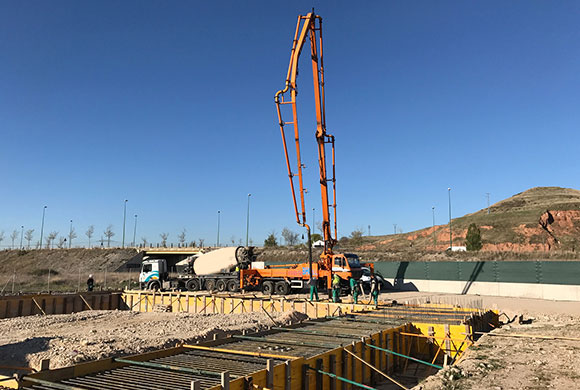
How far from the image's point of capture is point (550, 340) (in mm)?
12859

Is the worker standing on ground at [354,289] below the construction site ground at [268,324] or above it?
above

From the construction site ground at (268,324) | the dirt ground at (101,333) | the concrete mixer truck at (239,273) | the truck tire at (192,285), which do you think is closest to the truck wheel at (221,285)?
the concrete mixer truck at (239,273)

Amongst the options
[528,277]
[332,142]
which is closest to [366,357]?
[332,142]

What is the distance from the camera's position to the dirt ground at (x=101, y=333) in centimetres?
1369

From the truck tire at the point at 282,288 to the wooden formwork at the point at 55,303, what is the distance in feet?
35.9

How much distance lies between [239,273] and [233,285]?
1.31 metres

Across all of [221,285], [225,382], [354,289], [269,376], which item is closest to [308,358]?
[269,376]

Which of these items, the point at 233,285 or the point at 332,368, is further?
the point at 233,285

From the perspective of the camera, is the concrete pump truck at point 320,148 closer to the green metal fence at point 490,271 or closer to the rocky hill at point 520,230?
the green metal fence at point 490,271

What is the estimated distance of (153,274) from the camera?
33406 mm

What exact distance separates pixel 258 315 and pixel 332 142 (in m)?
11.9

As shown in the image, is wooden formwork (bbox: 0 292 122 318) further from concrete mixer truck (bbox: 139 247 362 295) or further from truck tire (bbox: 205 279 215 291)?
truck tire (bbox: 205 279 215 291)

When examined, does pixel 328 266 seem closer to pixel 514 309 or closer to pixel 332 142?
pixel 332 142

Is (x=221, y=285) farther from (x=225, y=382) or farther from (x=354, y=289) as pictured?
(x=225, y=382)
